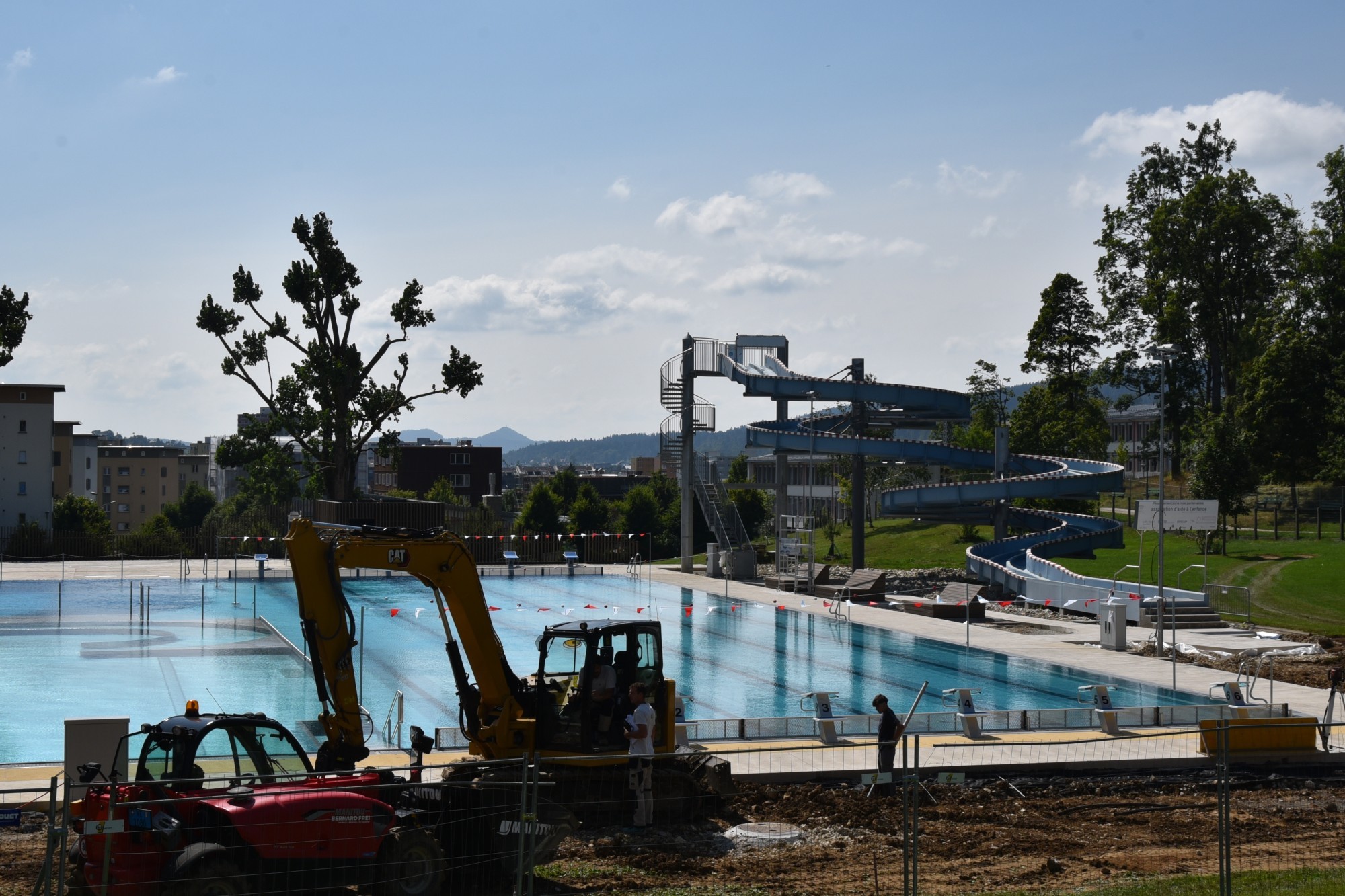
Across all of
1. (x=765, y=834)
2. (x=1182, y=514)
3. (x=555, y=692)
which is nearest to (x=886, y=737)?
(x=765, y=834)

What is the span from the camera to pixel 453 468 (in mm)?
128375

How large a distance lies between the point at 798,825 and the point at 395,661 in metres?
15.8

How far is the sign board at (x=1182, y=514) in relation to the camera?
3241cm

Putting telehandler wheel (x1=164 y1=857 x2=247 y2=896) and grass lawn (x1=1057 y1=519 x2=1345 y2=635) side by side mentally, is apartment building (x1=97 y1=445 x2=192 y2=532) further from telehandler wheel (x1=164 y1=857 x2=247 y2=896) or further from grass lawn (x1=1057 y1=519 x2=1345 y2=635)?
telehandler wheel (x1=164 y1=857 x2=247 y2=896)

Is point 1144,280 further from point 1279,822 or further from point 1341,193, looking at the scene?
point 1279,822

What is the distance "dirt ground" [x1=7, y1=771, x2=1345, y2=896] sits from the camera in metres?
11.6

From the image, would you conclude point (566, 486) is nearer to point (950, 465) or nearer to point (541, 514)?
point (541, 514)

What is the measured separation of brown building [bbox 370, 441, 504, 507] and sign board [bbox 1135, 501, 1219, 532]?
9538 centimetres

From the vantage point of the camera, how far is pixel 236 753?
1014 cm

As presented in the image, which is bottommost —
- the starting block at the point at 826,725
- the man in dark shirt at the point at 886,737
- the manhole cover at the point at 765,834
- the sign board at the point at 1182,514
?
the manhole cover at the point at 765,834

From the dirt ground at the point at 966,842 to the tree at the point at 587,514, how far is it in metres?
65.7

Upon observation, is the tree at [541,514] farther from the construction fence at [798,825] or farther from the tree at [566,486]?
the construction fence at [798,825]

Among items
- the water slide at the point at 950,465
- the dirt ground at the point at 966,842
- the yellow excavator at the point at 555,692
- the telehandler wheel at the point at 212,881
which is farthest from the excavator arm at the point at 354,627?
the water slide at the point at 950,465

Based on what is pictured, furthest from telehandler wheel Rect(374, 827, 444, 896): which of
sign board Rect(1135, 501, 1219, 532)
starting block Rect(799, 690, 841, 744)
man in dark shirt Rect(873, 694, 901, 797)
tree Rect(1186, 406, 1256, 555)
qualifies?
tree Rect(1186, 406, 1256, 555)
